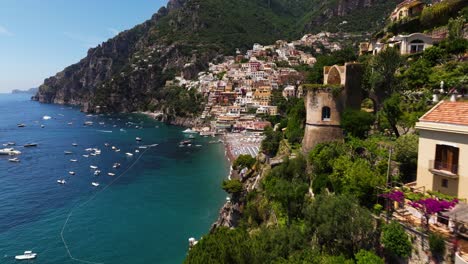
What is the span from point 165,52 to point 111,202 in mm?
121310

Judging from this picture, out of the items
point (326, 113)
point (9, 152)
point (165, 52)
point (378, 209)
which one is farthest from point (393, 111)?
point (165, 52)

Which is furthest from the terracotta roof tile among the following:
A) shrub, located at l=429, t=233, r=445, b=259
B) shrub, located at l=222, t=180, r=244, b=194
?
shrub, located at l=222, t=180, r=244, b=194

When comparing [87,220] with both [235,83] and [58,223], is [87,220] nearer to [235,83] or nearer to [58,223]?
[58,223]

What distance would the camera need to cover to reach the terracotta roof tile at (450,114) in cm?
1185

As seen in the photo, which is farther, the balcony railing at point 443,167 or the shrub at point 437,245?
the balcony railing at point 443,167

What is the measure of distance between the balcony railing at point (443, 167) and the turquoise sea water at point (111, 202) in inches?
792

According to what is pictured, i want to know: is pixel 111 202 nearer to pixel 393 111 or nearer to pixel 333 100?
pixel 333 100

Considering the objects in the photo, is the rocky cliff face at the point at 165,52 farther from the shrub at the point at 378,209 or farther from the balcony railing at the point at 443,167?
the balcony railing at the point at 443,167

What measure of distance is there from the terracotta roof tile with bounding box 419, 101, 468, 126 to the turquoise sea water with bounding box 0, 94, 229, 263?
20.9 meters

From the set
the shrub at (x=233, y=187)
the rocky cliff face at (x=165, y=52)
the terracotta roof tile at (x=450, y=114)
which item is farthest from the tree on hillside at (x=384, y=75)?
the rocky cliff face at (x=165, y=52)

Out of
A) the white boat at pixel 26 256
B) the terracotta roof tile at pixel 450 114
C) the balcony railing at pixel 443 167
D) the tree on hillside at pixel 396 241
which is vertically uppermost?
the terracotta roof tile at pixel 450 114

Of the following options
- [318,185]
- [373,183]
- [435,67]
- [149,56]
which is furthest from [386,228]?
[149,56]

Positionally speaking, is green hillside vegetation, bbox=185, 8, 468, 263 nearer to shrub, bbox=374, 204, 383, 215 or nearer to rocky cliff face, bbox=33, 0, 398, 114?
shrub, bbox=374, 204, 383, 215

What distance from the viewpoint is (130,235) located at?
29.9 meters
